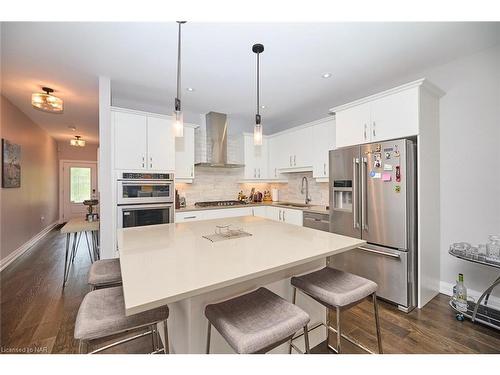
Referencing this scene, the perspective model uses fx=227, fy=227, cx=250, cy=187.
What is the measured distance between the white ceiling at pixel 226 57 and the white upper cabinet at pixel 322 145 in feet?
1.38

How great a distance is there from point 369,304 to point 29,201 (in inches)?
244

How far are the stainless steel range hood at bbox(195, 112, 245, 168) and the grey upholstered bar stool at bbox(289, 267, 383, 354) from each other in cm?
272

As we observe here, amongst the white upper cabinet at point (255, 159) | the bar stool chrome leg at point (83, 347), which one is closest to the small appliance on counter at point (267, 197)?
the white upper cabinet at point (255, 159)

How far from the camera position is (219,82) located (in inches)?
113

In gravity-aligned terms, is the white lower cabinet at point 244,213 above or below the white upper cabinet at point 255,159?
below

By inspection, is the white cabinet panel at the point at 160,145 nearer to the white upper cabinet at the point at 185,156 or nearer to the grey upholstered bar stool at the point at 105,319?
the white upper cabinet at the point at 185,156

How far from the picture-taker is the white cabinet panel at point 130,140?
2.85m

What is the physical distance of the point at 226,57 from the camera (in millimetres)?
2301

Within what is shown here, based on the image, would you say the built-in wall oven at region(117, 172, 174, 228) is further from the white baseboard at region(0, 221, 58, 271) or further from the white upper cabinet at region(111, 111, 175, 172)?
the white baseboard at region(0, 221, 58, 271)

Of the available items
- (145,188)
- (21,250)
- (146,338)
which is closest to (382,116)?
(145,188)

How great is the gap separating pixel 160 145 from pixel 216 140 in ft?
3.33

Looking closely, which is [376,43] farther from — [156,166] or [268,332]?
[156,166]

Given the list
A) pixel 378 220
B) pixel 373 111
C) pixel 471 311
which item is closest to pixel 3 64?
pixel 373 111

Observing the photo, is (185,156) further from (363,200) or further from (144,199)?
(363,200)
